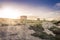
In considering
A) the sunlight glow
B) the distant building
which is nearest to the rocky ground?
the distant building

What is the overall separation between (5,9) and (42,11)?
0.65 metres

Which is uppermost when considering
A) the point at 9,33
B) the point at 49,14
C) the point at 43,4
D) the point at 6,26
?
→ the point at 43,4

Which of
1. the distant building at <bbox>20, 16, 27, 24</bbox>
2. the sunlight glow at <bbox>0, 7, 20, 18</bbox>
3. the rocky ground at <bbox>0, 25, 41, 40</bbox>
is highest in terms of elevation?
the sunlight glow at <bbox>0, 7, 20, 18</bbox>

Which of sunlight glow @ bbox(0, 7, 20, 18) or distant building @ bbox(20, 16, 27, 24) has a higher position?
sunlight glow @ bbox(0, 7, 20, 18)

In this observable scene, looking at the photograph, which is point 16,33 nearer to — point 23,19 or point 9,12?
point 23,19

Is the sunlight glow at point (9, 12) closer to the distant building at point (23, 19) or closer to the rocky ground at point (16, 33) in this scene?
the distant building at point (23, 19)

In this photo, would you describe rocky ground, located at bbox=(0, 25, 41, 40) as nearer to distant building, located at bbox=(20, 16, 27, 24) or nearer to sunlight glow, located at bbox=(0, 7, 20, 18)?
distant building, located at bbox=(20, 16, 27, 24)

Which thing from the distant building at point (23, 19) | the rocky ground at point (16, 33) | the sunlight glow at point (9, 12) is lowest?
the rocky ground at point (16, 33)

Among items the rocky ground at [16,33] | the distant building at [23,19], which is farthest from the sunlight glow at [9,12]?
the rocky ground at [16,33]

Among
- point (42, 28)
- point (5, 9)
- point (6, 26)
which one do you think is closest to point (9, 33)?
point (6, 26)

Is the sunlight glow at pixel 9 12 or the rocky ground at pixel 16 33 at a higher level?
the sunlight glow at pixel 9 12

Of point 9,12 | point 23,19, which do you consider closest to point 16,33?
point 23,19

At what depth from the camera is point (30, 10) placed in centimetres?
195

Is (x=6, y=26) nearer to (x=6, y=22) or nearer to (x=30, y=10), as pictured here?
(x=6, y=22)
